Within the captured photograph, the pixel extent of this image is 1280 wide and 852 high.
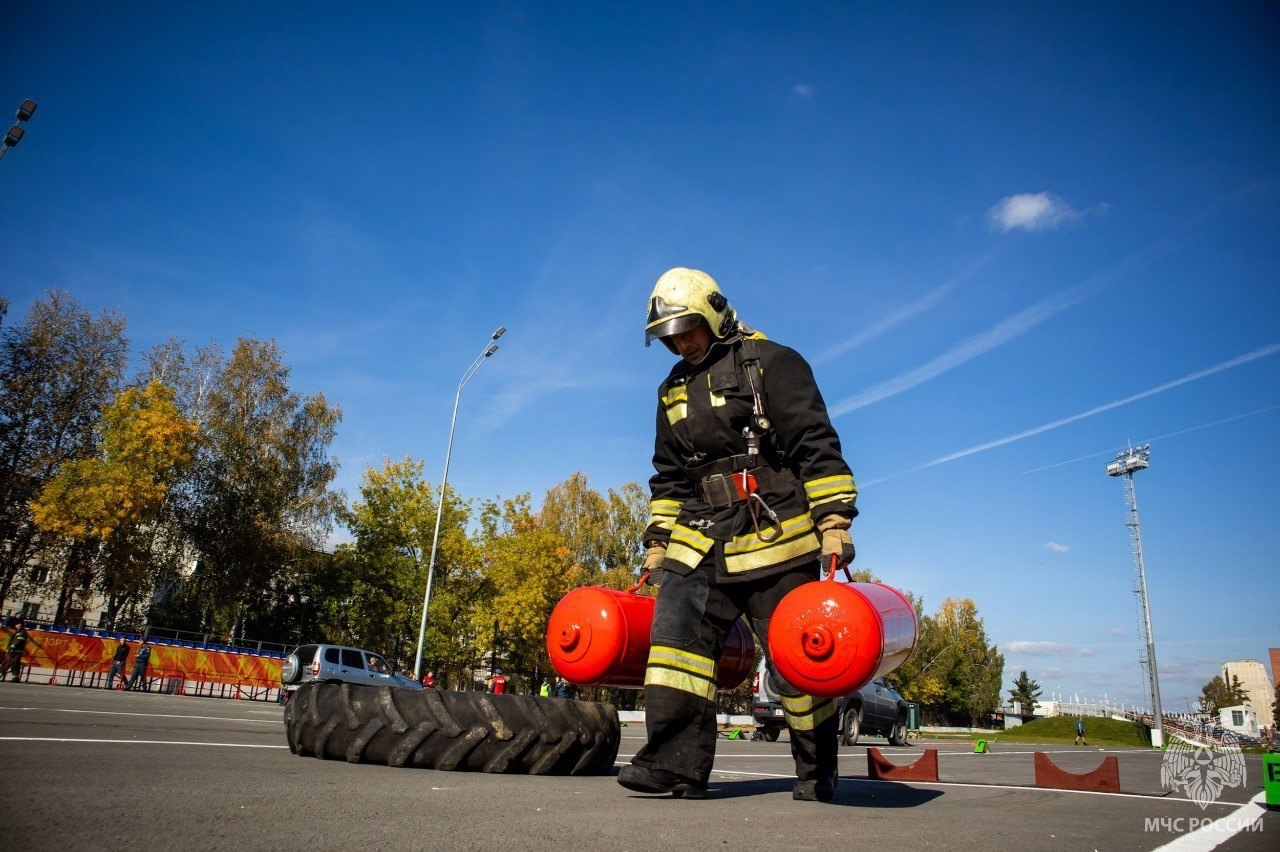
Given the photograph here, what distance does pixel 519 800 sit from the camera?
300 cm

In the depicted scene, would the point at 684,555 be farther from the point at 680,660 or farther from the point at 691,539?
the point at 680,660

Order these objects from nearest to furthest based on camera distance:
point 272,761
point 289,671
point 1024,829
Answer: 1. point 1024,829
2. point 272,761
3. point 289,671

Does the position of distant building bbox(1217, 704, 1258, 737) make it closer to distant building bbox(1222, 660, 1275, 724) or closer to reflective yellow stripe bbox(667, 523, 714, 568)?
distant building bbox(1222, 660, 1275, 724)

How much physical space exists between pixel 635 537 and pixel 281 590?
72.8 ft

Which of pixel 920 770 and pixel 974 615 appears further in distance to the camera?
pixel 974 615

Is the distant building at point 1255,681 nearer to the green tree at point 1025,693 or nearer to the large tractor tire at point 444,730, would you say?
the green tree at point 1025,693

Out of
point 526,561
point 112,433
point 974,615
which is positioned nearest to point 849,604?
point 112,433

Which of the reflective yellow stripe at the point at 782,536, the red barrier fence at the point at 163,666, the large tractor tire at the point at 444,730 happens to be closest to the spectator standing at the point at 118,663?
the red barrier fence at the point at 163,666

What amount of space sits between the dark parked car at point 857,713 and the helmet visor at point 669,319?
13438mm

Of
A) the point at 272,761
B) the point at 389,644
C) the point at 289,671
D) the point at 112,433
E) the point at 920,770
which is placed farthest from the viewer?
the point at 389,644

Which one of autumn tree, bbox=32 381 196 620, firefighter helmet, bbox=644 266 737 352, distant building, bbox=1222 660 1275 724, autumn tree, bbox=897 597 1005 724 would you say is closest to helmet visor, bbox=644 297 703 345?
firefighter helmet, bbox=644 266 737 352

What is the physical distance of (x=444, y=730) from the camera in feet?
13.6

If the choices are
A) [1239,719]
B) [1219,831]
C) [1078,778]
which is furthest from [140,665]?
[1239,719]

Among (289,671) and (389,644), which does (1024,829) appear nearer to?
(289,671)
